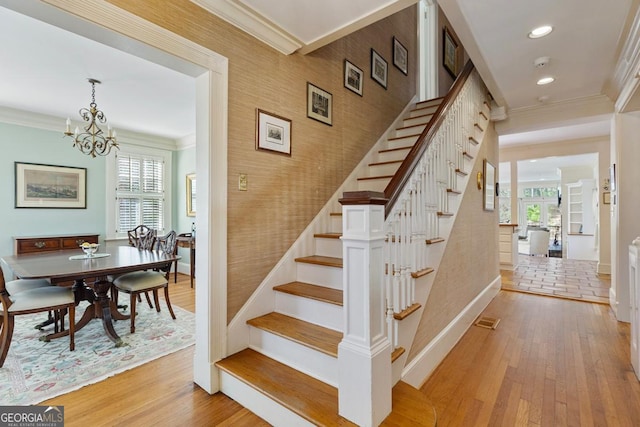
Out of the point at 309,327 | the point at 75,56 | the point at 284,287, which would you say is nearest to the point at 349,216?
the point at 309,327

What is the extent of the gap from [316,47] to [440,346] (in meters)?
2.54

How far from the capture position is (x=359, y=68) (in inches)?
122

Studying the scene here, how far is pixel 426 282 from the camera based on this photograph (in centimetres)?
200

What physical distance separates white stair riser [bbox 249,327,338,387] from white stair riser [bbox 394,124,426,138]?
2.71 metres

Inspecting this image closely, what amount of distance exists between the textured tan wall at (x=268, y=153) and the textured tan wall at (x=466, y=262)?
3.82 feet

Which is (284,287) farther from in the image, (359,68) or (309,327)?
(359,68)

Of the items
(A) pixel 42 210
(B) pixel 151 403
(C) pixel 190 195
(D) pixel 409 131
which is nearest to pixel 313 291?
(B) pixel 151 403

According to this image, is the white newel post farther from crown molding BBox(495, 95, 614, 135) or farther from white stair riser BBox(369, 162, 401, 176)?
crown molding BBox(495, 95, 614, 135)

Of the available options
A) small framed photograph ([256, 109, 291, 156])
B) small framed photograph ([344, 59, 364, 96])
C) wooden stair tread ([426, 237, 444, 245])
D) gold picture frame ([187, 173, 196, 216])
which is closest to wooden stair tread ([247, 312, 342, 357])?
wooden stair tread ([426, 237, 444, 245])

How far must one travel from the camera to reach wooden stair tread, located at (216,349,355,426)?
1.37 m

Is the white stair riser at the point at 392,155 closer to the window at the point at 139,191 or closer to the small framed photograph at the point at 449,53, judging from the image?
the small framed photograph at the point at 449,53

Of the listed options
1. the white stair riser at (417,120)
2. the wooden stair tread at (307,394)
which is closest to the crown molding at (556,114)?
the white stair riser at (417,120)

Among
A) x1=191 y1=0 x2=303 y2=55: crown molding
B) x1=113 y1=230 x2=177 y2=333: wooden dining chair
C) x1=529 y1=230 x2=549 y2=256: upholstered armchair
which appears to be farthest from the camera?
x1=529 y1=230 x2=549 y2=256: upholstered armchair

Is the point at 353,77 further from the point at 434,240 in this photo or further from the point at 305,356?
the point at 305,356
